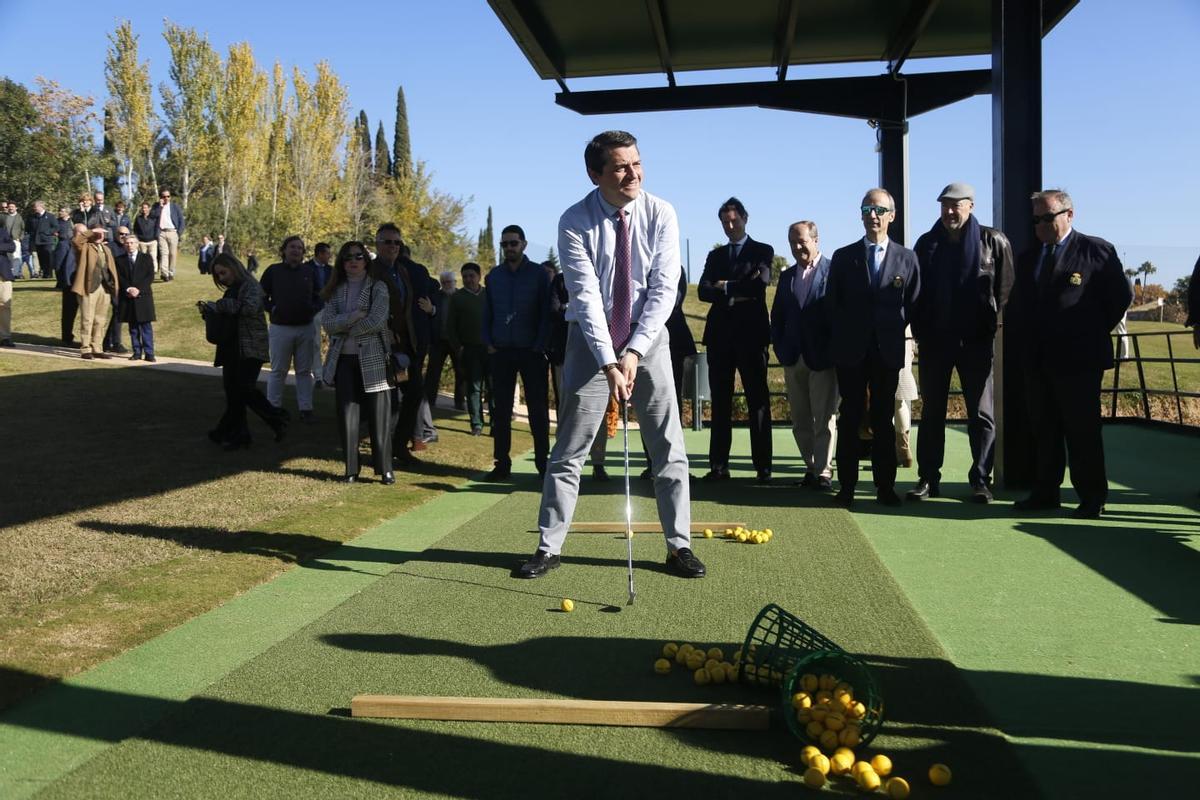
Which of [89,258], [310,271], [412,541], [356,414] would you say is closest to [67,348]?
[89,258]

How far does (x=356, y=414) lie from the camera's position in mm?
9156

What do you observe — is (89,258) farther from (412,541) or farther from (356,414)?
(412,541)

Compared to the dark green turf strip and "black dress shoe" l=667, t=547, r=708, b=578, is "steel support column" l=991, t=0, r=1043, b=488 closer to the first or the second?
the dark green turf strip

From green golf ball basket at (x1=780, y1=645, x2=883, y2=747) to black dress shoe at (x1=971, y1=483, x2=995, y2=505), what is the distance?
506cm

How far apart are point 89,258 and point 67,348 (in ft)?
9.99

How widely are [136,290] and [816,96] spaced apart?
36.6 ft

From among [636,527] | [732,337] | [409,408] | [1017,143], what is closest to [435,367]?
[409,408]

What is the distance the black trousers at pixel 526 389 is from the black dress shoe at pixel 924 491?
3326mm

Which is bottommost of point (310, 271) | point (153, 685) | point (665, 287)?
point (153, 685)

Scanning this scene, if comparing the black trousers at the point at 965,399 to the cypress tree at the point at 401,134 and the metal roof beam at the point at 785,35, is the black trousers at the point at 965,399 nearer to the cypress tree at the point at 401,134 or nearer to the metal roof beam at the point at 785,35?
the metal roof beam at the point at 785,35

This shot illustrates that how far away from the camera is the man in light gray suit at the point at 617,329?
17.6 feet

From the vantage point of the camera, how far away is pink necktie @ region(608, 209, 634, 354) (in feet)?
18.0

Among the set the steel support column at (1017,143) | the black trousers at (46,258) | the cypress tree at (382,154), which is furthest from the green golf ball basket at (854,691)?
the cypress tree at (382,154)

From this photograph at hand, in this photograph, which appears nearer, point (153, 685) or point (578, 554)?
point (153, 685)
